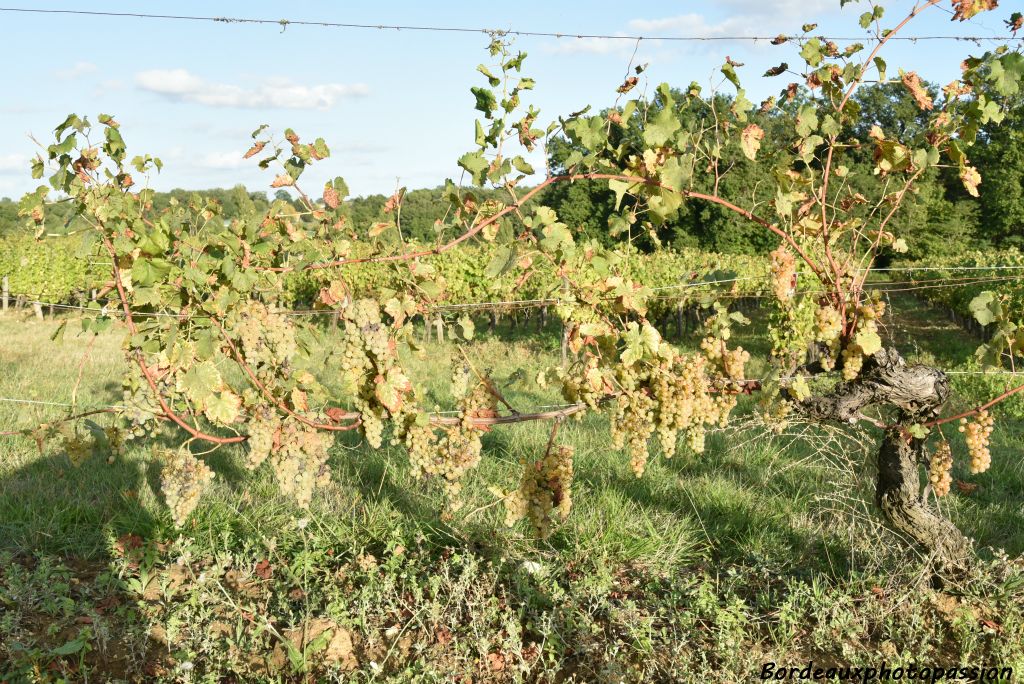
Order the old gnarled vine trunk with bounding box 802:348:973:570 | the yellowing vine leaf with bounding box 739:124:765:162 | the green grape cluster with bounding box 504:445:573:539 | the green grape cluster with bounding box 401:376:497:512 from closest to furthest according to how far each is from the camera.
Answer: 1. the yellowing vine leaf with bounding box 739:124:765:162
2. the green grape cluster with bounding box 401:376:497:512
3. the green grape cluster with bounding box 504:445:573:539
4. the old gnarled vine trunk with bounding box 802:348:973:570

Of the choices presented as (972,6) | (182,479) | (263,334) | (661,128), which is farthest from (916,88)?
(182,479)

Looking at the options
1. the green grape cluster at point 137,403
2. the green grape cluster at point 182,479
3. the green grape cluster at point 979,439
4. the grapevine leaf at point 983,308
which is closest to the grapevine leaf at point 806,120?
the grapevine leaf at point 983,308

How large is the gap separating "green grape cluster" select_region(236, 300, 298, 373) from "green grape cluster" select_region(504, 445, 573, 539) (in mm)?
900

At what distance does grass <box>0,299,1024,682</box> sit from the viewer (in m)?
2.73

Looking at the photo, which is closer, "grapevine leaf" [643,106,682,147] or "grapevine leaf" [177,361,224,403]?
"grapevine leaf" [643,106,682,147]

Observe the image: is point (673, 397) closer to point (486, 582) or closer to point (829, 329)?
point (829, 329)

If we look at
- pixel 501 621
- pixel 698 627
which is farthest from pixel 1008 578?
pixel 501 621

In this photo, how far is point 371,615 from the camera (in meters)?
3.04

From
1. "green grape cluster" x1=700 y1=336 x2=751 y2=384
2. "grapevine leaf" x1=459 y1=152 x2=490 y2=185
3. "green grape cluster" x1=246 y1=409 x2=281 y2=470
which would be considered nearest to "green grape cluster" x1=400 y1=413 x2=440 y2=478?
"green grape cluster" x1=246 y1=409 x2=281 y2=470

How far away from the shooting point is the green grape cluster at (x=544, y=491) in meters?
2.65

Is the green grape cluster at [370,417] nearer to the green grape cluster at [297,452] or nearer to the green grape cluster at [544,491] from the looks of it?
the green grape cluster at [297,452]

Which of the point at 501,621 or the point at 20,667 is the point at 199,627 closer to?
the point at 20,667

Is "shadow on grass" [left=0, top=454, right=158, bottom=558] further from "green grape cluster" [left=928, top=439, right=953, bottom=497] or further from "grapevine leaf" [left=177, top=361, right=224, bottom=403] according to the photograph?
"green grape cluster" [left=928, top=439, right=953, bottom=497]

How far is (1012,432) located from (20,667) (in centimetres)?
668
